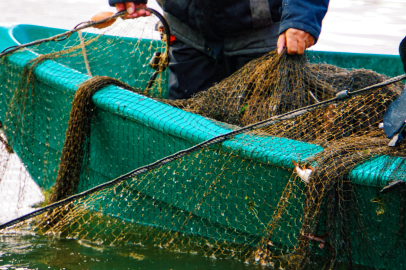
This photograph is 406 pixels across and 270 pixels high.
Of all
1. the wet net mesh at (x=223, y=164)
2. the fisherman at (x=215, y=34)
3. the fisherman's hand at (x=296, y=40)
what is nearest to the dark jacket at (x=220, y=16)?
the fisherman at (x=215, y=34)

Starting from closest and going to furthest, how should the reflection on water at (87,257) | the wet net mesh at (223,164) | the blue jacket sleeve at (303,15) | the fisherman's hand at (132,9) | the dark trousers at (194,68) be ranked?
the wet net mesh at (223,164) → the reflection on water at (87,257) → the blue jacket sleeve at (303,15) → the fisherman's hand at (132,9) → the dark trousers at (194,68)

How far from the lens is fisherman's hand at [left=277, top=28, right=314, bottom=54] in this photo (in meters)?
2.81

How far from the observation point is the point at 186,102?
307 centimetres

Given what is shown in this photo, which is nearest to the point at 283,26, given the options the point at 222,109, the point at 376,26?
the point at 222,109

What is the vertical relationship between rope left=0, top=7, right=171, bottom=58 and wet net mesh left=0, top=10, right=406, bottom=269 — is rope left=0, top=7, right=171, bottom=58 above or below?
above

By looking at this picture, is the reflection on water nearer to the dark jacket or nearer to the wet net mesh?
the wet net mesh

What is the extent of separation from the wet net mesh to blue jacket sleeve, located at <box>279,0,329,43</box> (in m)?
0.19

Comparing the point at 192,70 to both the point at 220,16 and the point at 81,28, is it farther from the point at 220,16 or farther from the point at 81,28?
the point at 81,28

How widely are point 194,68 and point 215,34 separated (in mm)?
368

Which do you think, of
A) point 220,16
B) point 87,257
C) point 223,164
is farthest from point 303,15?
Result: point 87,257

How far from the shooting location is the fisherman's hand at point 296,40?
2.81 meters

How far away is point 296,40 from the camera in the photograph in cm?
283

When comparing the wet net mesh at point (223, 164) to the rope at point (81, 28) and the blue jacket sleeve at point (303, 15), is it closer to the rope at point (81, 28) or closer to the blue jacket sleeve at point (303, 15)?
the rope at point (81, 28)

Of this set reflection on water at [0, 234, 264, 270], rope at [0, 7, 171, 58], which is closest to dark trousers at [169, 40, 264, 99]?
rope at [0, 7, 171, 58]
